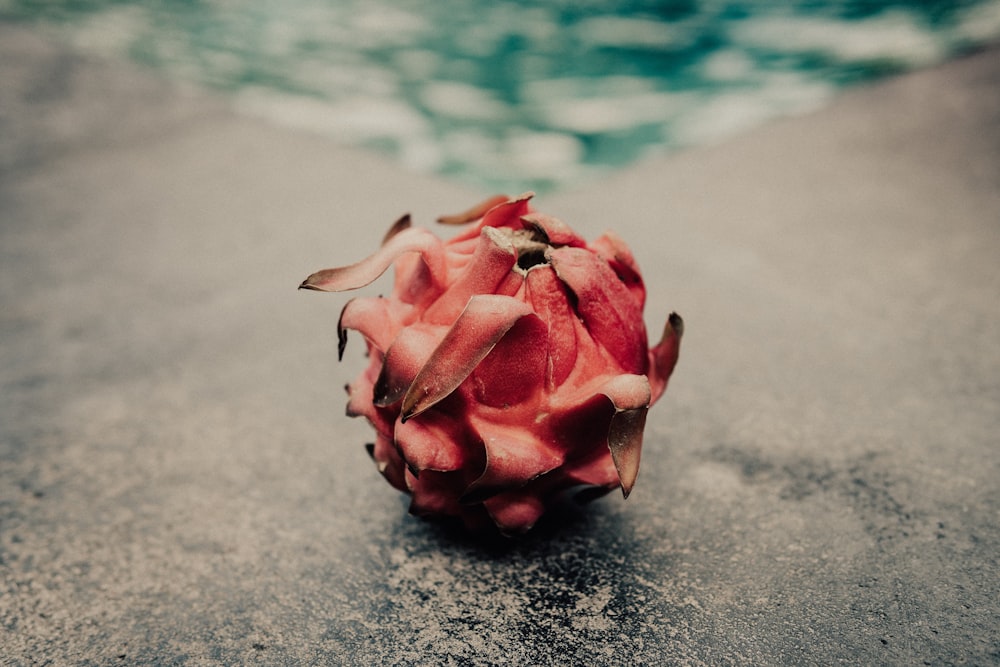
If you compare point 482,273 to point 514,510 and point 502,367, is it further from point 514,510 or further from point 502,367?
point 514,510

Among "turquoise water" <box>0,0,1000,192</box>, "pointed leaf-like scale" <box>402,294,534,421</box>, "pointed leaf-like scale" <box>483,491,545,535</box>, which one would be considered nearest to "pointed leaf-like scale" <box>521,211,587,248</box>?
"pointed leaf-like scale" <box>402,294,534,421</box>

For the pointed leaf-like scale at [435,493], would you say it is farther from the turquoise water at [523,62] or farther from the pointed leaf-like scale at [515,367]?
the turquoise water at [523,62]

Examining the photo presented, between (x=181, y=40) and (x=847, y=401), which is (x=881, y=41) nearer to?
(x=847, y=401)

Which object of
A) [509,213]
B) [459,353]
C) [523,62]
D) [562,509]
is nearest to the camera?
[459,353]

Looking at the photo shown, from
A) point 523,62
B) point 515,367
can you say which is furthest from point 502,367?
point 523,62

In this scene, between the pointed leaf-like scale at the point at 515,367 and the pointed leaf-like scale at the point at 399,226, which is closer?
the pointed leaf-like scale at the point at 515,367

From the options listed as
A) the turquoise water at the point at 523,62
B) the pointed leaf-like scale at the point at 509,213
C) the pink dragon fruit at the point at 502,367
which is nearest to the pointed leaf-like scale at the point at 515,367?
the pink dragon fruit at the point at 502,367

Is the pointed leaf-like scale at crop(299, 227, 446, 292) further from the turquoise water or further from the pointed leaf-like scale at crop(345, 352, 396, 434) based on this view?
the turquoise water
